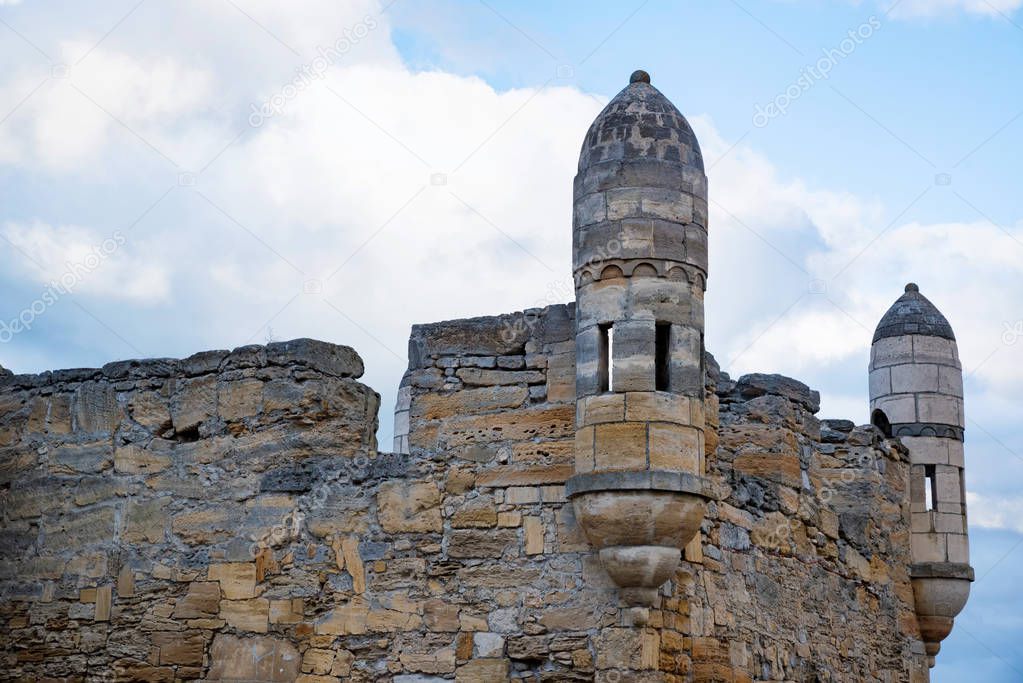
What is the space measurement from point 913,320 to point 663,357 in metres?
6.62

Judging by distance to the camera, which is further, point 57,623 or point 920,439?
Result: point 920,439

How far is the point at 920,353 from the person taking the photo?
17.6m

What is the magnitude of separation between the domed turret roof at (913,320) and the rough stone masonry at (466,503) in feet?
11.2

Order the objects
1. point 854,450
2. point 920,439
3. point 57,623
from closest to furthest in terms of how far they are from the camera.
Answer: point 57,623 → point 854,450 → point 920,439

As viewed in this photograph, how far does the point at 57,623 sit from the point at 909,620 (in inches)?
323

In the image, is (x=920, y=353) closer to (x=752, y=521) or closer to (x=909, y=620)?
(x=909, y=620)

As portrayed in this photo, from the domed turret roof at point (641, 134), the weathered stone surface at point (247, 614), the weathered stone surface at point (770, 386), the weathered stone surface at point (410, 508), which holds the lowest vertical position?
the weathered stone surface at point (247, 614)

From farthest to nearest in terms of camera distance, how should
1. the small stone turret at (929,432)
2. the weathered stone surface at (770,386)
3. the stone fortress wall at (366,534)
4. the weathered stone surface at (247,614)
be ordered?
the small stone turret at (929,432), the weathered stone surface at (770,386), the weathered stone surface at (247,614), the stone fortress wall at (366,534)

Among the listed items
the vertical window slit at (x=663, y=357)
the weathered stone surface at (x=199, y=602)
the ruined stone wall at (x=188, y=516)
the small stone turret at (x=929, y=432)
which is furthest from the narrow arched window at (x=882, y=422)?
the weathered stone surface at (x=199, y=602)

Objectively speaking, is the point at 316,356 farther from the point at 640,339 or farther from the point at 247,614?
the point at 640,339

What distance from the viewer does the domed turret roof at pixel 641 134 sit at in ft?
39.8

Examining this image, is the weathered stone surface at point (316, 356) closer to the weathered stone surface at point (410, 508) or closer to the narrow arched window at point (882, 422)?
the weathered stone surface at point (410, 508)

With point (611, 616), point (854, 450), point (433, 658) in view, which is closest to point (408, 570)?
point (433, 658)

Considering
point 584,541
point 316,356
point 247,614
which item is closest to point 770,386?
point 584,541
